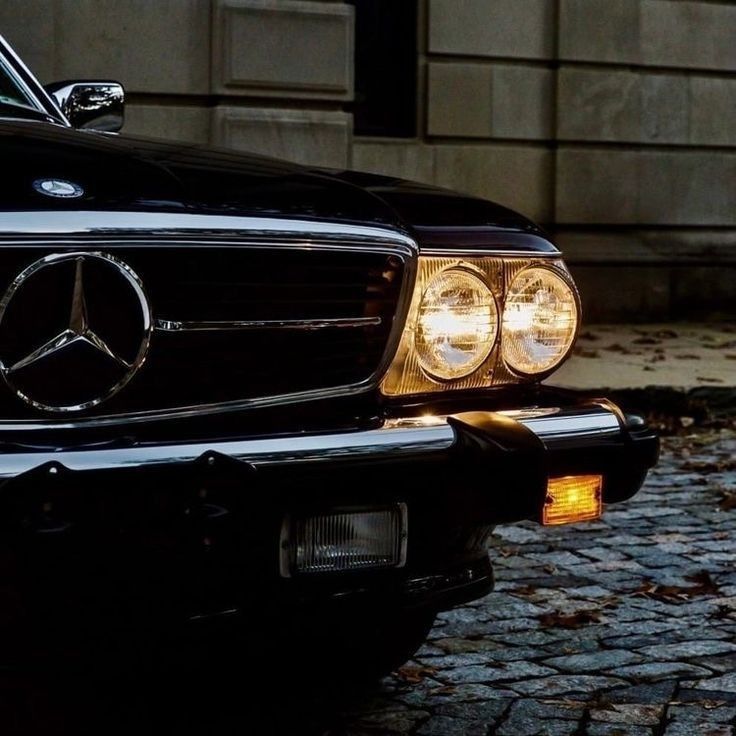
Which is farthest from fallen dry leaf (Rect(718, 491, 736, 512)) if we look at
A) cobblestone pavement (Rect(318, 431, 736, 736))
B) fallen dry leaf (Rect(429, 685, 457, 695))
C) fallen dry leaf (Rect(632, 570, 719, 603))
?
fallen dry leaf (Rect(429, 685, 457, 695))

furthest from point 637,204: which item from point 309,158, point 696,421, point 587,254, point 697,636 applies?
point 697,636

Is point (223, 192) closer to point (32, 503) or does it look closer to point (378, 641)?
point (32, 503)

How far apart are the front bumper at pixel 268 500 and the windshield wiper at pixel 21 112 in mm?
1297

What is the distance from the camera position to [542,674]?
140 inches

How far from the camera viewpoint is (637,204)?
1312cm

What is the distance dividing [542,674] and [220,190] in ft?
4.97

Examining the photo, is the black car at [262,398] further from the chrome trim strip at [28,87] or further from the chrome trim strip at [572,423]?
the chrome trim strip at [28,87]

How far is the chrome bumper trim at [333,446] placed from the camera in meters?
2.27

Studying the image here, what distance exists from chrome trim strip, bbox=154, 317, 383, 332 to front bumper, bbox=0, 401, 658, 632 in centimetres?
20

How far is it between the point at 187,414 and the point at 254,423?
0.12m

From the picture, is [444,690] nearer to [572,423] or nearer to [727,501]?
[572,423]

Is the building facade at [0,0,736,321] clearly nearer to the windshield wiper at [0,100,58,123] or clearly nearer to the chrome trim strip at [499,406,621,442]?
the windshield wiper at [0,100,58,123]

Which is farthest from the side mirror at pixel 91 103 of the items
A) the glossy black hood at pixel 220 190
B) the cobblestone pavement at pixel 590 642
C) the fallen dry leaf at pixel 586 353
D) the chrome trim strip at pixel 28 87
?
the fallen dry leaf at pixel 586 353

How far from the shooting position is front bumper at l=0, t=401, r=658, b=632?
2.25m
